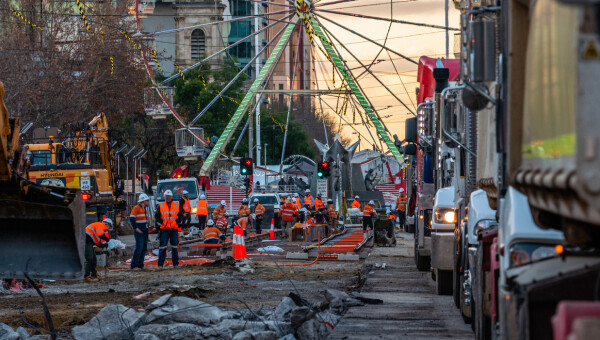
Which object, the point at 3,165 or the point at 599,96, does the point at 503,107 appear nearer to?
the point at 599,96

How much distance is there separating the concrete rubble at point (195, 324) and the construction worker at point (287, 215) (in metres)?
30.3

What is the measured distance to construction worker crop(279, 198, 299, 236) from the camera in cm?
4359

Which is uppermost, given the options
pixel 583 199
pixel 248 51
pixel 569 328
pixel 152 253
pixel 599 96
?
pixel 248 51

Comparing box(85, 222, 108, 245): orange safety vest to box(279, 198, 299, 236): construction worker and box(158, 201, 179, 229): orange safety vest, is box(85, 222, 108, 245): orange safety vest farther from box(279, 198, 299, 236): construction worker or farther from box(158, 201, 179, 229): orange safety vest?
box(279, 198, 299, 236): construction worker

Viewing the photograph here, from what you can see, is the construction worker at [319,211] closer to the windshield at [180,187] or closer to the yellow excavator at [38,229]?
the windshield at [180,187]

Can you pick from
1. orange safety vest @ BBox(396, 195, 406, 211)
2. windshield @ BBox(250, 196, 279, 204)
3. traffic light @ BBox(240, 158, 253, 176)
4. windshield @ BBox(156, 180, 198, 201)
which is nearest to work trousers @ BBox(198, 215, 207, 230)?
windshield @ BBox(156, 180, 198, 201)

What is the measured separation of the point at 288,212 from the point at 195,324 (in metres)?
31.5

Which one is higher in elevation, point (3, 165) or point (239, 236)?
point (3, 165)

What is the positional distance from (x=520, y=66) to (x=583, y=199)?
8.62ft

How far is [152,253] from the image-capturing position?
29906 mm

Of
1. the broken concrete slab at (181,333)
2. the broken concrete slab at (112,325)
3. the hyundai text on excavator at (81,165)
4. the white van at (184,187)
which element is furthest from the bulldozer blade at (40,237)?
the white van at (184,187)

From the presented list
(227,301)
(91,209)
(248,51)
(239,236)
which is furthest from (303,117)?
(227,301)

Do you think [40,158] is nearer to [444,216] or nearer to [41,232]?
[41,232]

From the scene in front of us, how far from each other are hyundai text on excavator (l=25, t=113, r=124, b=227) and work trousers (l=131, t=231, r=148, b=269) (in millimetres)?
8585
